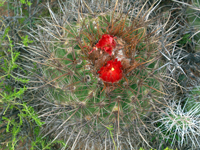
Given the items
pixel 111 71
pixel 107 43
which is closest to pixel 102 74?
pixel 111 71

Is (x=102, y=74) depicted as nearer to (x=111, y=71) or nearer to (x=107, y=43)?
(x=111, y=71)

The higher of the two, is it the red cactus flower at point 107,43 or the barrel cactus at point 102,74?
the red cactus flower at point 107,43

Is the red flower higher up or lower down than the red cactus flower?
lower down

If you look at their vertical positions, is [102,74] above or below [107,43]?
below

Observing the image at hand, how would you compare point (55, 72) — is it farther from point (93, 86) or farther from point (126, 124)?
point (126, 124)
